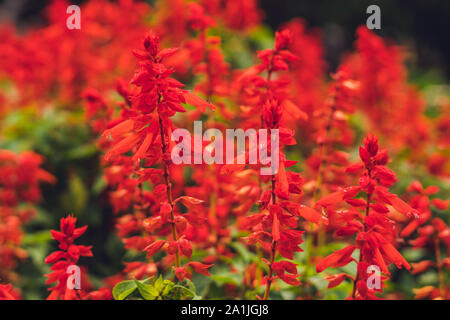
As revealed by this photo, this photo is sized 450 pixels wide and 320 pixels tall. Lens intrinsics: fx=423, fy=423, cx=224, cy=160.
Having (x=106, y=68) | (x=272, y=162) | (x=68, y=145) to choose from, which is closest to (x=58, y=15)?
(x=106, y=68)

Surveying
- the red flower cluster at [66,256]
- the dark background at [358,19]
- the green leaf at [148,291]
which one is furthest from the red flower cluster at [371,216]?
the dark background at [358,19]

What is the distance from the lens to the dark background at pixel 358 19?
10.9 m

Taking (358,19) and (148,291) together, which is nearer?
(148,291)

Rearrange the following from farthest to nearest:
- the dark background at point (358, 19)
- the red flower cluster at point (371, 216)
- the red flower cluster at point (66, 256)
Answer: the dark background at point (358, 19), the red flower cluster at point (66, 256), the red flower cluster at point (371, 216)

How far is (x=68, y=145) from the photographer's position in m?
3.13

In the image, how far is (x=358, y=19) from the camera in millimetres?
11359

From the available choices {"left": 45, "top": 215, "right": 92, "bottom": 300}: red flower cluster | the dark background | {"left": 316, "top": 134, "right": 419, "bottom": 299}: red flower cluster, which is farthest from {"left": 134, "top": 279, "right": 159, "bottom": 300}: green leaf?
the dark background

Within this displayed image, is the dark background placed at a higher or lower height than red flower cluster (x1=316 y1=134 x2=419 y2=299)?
higher

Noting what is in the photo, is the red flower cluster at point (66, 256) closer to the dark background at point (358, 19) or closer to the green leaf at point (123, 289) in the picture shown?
the green leaf at point (123, 289)

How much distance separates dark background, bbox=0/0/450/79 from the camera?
1093 cm

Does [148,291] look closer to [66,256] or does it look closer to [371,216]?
[66,256]

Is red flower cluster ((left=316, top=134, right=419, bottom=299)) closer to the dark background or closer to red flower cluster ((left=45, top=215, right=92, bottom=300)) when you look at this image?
red flower cluster ((left=45, top=215, right=92, bottom=300))

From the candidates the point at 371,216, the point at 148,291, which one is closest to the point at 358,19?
the point at 371,216
